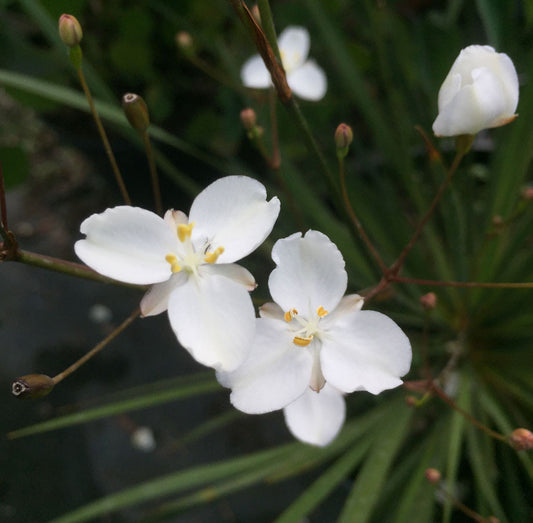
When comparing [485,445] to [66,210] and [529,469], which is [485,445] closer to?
[529,469]

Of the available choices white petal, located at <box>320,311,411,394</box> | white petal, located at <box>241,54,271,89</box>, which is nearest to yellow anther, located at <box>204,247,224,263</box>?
white petal, located at <box>320,311,411,394</box>

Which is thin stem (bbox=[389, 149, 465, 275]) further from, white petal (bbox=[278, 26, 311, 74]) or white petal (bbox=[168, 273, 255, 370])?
white petal (bbox=[278, 26, 311, 74])

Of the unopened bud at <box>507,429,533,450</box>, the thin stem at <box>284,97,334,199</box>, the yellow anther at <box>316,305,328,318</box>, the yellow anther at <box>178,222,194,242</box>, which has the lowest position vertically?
the unopened bud at <box>507,429,533,450</box>

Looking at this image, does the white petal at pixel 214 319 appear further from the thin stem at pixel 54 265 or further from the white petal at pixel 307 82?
the white petal at pixel 307 82

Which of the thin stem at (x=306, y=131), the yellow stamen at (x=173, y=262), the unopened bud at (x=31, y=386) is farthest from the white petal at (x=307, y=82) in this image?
the unopened bud at (x=31, y=386)

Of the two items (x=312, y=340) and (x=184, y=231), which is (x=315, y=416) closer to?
(x=312, y=340)

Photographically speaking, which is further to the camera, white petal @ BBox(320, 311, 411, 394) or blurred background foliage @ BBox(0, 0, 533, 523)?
blurred background foliage @ BBox(0, 0, 533, 523)
